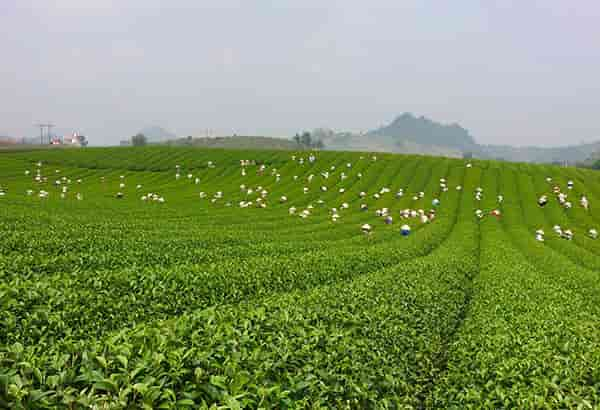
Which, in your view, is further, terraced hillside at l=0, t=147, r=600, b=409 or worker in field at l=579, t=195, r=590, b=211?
worker in field at l=579, t=195, r=590, b=211

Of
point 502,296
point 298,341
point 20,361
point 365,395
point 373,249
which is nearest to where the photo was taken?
point 20,361

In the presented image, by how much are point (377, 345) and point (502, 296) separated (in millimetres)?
7216

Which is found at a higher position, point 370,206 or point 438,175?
point 438,175

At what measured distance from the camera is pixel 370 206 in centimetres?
4834

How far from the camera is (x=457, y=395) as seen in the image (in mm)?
7711

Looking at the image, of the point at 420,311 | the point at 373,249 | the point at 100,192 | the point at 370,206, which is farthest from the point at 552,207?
the point at 100,192

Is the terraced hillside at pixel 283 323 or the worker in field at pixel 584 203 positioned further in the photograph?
the worker in field at pixel 584 203

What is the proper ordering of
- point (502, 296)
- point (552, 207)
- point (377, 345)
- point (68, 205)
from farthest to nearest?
1. point (552, 207)
2. point (68, 205)
3. point (502, 296)
4. point (377, 345)

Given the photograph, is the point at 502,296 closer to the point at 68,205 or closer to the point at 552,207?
the point at 68,205

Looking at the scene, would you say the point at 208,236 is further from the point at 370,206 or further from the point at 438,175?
the point at 438,175

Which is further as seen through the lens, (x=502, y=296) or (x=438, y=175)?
(x=438, y=175)

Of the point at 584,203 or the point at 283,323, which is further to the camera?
the point at 584,203

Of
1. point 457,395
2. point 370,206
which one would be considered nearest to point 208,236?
point 457,395

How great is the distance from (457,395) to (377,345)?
1.96 m
